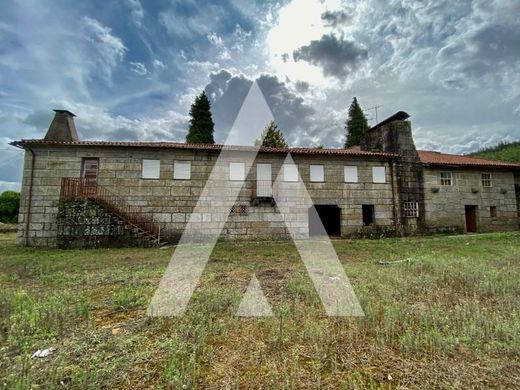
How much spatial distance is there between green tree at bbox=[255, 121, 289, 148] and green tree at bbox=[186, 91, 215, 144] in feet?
19.1

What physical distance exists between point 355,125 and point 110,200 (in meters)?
31.0

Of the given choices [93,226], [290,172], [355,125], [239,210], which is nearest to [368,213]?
[290,172]

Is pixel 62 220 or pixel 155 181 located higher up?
pixel 155 181

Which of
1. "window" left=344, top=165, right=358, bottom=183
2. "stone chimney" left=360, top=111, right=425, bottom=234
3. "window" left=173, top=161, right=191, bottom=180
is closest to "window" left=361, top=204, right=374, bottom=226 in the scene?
"stone chimney" left=360, top=111, right=425, bottom=234

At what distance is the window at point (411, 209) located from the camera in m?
16.7

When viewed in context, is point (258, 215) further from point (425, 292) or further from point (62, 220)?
point (425, 292)

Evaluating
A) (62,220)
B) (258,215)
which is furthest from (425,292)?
(62,220)

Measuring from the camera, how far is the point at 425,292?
200 inches

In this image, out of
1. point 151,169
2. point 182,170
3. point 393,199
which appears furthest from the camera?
point 393,199

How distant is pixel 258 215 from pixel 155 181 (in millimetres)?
5584

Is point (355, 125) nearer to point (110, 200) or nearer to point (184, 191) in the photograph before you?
point (184, 191)

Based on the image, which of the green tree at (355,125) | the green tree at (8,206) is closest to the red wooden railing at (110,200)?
the green tree at (8,206)

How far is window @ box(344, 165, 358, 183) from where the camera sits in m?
16.2

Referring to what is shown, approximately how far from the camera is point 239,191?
14992 millimetres
